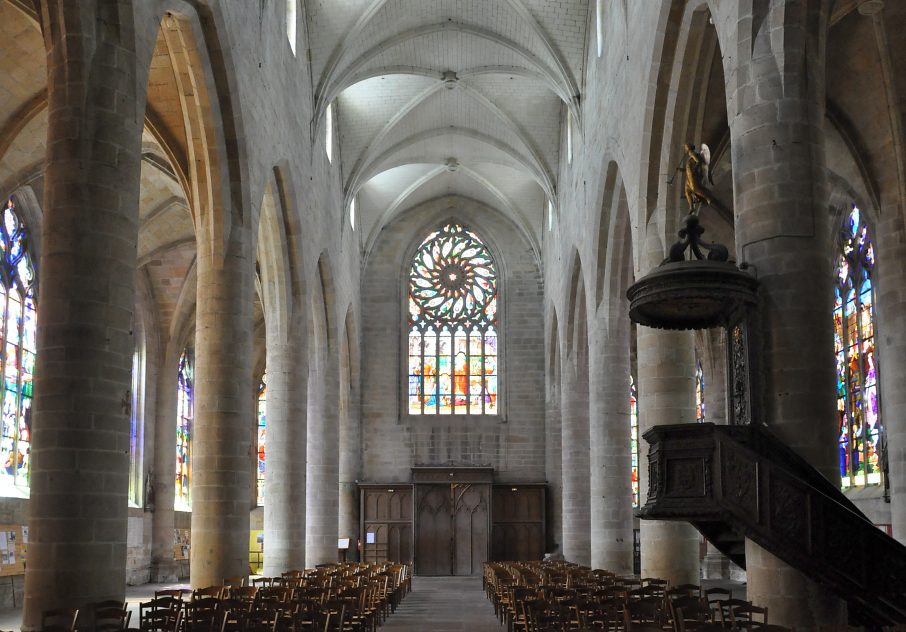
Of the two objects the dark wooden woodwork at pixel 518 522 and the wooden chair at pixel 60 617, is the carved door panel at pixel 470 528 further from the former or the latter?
the wooden chair at pixel 60 617

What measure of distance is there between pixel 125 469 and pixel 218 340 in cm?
574

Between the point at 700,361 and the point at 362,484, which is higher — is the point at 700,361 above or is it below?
above

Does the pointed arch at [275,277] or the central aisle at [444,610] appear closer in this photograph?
the central aisle at [444,610]

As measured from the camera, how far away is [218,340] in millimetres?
16609

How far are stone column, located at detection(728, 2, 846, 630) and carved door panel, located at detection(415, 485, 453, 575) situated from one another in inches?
988

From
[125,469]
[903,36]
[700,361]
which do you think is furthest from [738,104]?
[700,361]

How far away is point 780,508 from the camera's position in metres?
9.52

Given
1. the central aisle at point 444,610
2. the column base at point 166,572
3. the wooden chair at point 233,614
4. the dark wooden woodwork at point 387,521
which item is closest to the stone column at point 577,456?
the central aisle at point 444,610

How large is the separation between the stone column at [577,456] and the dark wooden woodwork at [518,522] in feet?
19.4

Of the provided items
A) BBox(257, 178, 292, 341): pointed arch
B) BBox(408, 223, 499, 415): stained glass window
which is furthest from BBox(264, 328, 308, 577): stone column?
BBox(408, 223, 499, 415): stained glass window

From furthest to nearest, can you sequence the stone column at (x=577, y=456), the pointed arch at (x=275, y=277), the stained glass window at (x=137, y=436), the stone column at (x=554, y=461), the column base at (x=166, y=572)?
the stone column at (x=554, y=461)
the column base at (x=166, y=572)
the stained glass window at (x=137, y=436)
the stone column at (x=577, y=456)
the pointed arch at (x=275, y=277)

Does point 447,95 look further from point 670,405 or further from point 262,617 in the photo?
point 262,617

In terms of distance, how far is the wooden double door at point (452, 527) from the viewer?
3475cm

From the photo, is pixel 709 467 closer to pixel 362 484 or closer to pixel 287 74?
pixel 287 74
